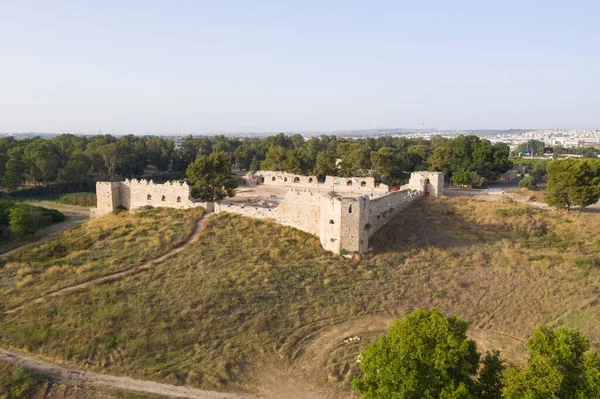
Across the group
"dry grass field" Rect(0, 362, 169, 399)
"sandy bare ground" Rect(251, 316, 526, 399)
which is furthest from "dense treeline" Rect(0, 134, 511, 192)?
"dry grass field" Rect(0, 362, 169, 399)

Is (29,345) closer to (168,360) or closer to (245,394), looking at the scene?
(168,360)

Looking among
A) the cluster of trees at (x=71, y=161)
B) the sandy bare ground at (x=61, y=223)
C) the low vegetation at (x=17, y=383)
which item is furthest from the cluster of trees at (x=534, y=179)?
the cluster of trees at (x=71, y=161)

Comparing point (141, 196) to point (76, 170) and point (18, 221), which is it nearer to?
point (18, 221)

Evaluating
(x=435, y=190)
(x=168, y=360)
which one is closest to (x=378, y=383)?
(x=168, y=360)

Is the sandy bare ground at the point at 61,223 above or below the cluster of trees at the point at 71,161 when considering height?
below

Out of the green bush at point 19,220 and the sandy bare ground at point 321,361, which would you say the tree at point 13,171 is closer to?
the green bush at point 19,220
